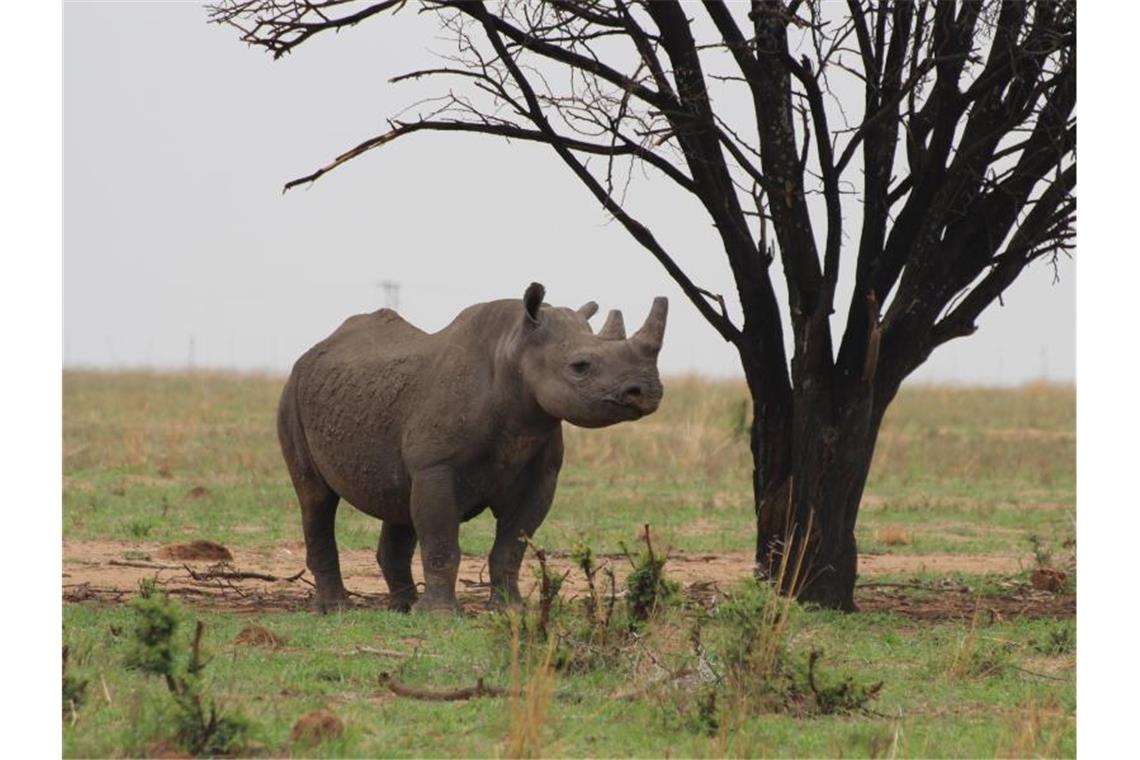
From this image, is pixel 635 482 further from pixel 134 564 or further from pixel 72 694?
pixel 72 694

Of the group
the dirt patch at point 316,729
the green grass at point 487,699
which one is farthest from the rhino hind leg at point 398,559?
the dirt patch at point 316,729

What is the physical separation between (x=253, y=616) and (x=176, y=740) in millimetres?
3831

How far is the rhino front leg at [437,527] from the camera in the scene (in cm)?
1077

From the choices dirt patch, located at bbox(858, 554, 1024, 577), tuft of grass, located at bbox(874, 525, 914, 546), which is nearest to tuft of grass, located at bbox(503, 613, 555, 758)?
dirt patch, located at bbox(858, 554, 1024, 577)

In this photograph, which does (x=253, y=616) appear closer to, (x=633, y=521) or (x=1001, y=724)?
(x=1001, y=724)

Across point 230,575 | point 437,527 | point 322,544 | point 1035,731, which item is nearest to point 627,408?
point 437,527

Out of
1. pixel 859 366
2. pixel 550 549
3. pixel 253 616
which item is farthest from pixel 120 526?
pixel 859 366

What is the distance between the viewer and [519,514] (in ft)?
36.4

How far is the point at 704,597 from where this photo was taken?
12273mm

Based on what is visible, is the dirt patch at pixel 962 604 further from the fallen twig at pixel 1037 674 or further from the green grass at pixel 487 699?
the fallen twig at pixel 1037 674

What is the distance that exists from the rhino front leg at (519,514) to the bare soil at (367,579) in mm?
305

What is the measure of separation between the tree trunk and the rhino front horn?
157cm

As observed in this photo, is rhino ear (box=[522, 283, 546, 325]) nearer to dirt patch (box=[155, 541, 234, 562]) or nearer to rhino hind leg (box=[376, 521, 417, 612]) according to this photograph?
rhino hind leg (box=[376, 521, 417, 612])

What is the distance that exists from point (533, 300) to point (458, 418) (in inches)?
31.5
